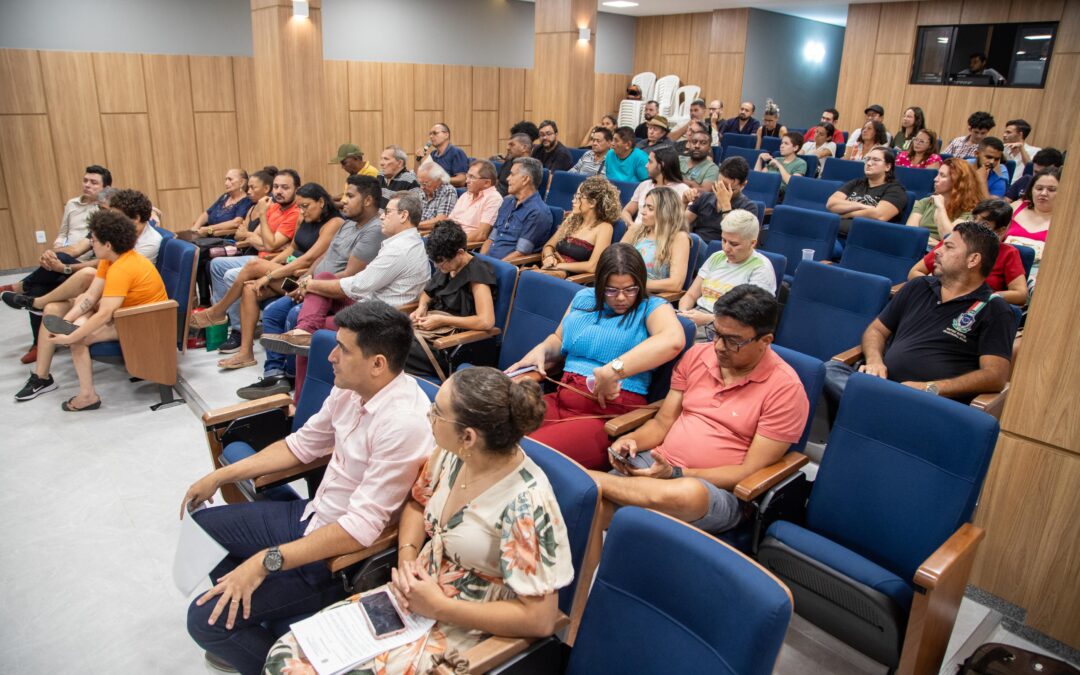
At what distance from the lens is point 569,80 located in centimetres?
939

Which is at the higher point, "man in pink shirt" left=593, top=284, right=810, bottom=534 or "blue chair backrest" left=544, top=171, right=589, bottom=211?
"blue chair backrest" left=544, top=171, right=589, bottom=211

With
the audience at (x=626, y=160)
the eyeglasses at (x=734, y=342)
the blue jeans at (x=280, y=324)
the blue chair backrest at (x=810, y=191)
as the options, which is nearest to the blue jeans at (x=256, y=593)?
the eyeglasses at (x=734, y=342)

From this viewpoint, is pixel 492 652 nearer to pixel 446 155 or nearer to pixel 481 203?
pixel 481 203

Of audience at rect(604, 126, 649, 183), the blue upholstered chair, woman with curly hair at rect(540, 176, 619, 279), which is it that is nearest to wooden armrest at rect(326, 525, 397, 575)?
the blue upholstered chair

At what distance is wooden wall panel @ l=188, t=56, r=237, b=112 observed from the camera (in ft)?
27.3

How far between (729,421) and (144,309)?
134 inches

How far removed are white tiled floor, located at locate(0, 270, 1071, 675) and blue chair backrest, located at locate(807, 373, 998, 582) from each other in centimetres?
45

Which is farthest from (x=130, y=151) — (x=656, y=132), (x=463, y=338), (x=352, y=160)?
(x=463, y=338)

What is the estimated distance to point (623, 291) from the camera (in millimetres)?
2916

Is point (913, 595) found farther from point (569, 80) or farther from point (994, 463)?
point (569, 80)

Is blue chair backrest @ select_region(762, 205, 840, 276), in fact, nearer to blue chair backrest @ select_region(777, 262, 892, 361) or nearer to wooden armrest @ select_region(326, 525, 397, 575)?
blue chair backrest @ select_region(777, 262, 892, 361)

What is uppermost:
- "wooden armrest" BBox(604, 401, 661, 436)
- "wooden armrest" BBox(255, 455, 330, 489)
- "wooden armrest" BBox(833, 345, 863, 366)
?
"wooden armrest" BBox(833, 345, 863, 366)

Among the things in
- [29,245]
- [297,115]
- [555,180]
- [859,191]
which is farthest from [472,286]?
[29,245]

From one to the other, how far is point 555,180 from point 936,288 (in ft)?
12.2
